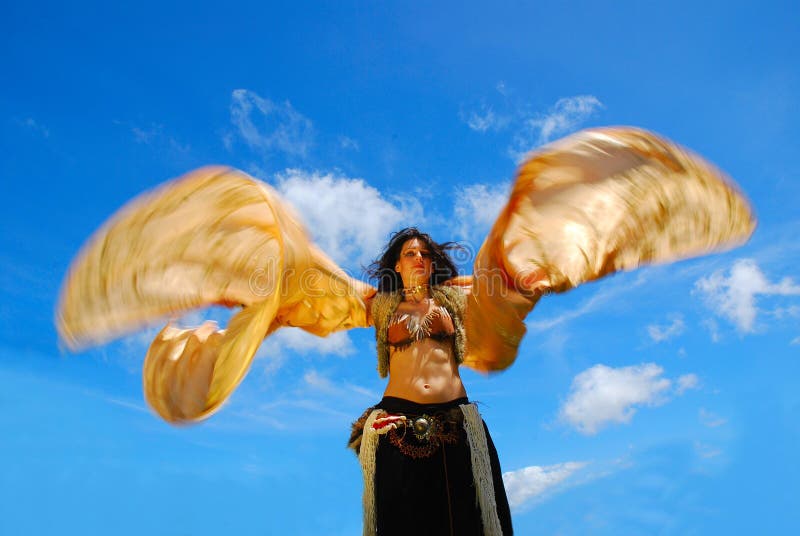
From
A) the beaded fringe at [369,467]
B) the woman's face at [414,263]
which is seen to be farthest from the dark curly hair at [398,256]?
the beaded fringe at [369,467]

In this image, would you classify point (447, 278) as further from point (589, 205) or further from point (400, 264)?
point (589, 205)

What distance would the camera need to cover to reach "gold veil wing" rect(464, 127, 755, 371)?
414 cm

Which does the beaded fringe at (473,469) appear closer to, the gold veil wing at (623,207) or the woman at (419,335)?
the woman at (419,335)

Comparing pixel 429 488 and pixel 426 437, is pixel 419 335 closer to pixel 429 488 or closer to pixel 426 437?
pixel 426 437

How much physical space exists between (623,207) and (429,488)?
2.28m

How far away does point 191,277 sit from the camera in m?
4.32

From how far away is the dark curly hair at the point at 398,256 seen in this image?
5.37m

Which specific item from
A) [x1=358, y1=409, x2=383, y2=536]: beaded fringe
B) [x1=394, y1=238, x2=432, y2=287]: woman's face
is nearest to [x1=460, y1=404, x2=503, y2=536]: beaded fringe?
[x1=358, y1=409, x2=383, y2=536]: beaded fringe

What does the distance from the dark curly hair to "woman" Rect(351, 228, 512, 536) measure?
1.16ft

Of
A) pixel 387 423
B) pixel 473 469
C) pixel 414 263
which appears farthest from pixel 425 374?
pixel 414 263

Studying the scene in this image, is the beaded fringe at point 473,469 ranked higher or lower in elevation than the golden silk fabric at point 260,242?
lower

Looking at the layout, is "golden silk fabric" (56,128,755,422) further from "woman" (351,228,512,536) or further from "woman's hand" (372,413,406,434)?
"woman's hand" (372,413,406,434)

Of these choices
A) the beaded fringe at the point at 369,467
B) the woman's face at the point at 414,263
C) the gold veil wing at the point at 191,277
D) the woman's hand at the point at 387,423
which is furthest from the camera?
the woman's face at the point at 414,263

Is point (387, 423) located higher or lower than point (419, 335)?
lower
